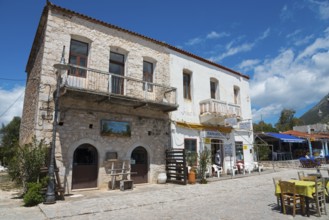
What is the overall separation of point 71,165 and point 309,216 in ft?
26.0

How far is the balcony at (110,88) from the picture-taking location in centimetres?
Result: 952

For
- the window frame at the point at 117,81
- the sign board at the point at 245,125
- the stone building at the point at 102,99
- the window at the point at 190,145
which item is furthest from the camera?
the sign board at the point at 245,125

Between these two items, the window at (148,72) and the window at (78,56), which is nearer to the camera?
the window at (78,56)

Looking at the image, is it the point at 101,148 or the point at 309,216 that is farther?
the point at 101,148

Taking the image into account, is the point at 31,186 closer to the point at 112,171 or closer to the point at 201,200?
the point at 112,171

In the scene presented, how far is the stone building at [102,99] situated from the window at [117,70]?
1.8 inches

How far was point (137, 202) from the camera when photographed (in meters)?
7.50

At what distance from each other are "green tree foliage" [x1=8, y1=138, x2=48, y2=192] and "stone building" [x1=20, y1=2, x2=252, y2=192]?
2.99 ft

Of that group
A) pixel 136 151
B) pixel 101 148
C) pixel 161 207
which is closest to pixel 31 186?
pixel 101 148

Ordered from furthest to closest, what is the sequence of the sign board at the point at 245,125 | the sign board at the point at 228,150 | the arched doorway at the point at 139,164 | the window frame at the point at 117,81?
the sign board at the point at 245,125 → the sign board at the point at 228,150 → the arched doorway at the point at 139,164 → the window frame at the point at 117,81

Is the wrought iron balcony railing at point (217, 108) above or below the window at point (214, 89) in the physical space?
below

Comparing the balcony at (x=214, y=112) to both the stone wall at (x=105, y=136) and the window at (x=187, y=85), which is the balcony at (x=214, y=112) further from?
the stone wall at (x=105, y=136)

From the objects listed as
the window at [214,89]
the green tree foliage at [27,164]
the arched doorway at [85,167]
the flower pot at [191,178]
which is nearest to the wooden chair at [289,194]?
the flower pot at [191,178]

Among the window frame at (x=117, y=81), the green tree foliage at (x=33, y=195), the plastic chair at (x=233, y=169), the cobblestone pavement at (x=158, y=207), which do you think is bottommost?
the cobblestone pavement at (x=158, y=207)
